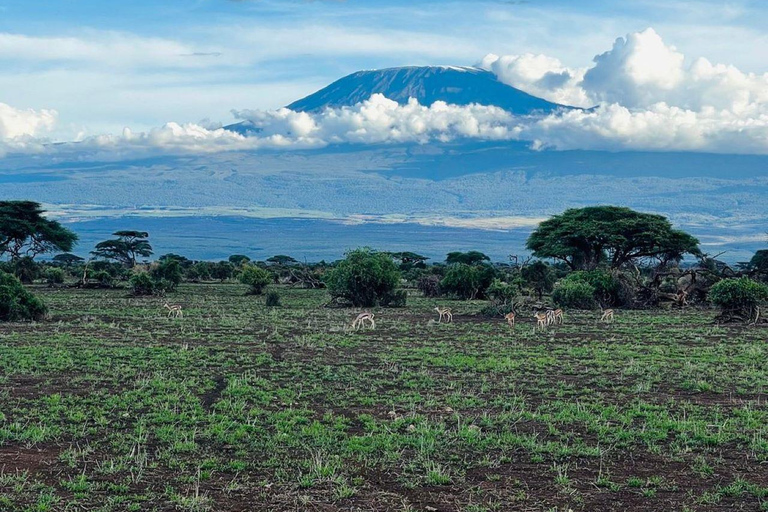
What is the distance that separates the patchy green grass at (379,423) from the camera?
9.40m

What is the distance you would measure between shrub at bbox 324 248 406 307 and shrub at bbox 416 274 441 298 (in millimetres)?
6940

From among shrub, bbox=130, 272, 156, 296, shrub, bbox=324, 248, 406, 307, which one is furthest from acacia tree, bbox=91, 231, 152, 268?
shrub, bbox=324, 248, 406, 307

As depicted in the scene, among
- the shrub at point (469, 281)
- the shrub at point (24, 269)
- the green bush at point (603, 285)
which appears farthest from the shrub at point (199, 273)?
the green bush at point (603, 285)

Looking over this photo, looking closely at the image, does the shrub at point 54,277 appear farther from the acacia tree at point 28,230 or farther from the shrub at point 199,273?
the shrub at point 199,273

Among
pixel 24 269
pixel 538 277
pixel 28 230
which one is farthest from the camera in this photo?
pixel 24 269

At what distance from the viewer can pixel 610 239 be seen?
41.5 metres

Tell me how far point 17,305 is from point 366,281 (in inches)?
528

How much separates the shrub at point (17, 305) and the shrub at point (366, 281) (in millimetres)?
12001

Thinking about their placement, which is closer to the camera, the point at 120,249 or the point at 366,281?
the point at 366,281

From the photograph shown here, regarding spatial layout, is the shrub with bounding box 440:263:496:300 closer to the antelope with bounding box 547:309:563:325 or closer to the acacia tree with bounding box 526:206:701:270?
the acacia tree with bounding box 526:206:701:270

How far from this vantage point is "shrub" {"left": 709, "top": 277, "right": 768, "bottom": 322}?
26969 millimetres

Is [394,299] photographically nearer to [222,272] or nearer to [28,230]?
[28,230]

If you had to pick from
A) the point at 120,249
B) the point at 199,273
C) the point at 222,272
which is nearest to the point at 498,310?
the point at 222,272

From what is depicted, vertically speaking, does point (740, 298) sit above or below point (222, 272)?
above
